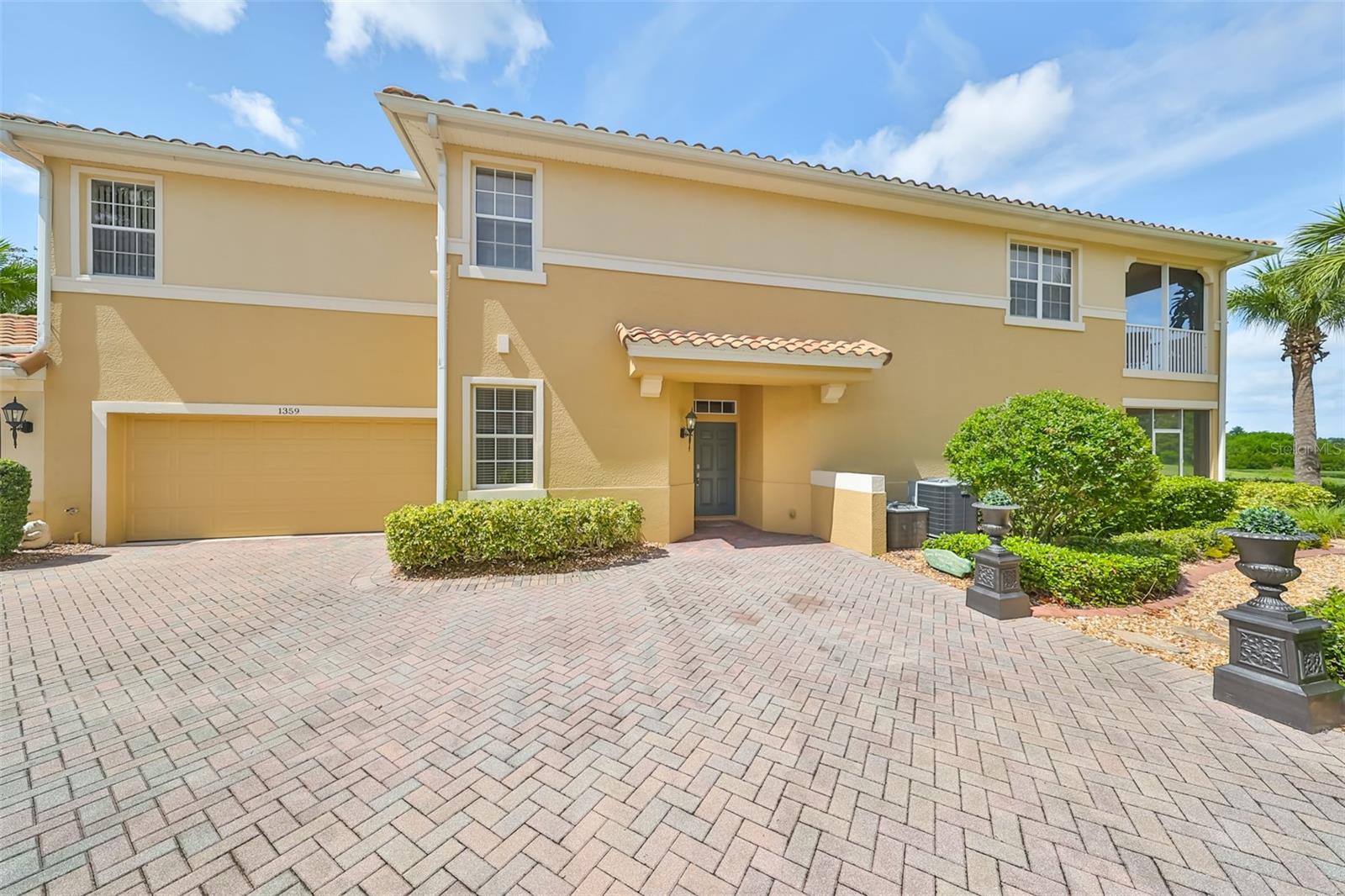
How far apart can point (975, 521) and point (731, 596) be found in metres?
5.53

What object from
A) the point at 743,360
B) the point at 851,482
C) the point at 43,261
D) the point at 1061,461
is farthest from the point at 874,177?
the point at 43,261

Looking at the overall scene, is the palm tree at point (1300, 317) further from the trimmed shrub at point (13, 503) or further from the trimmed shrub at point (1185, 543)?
the trimmed shrub at point (13, 503)

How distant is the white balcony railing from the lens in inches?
478

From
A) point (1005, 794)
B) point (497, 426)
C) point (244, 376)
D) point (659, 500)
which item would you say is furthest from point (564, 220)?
point (1005, 794)

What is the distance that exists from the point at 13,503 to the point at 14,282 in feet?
39.3

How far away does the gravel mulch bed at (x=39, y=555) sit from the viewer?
7.48m

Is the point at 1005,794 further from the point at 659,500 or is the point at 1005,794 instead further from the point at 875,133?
the point at 875,133

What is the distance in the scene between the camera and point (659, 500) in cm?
903

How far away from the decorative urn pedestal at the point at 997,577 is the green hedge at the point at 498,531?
195 inches

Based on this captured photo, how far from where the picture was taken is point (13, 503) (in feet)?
25.1

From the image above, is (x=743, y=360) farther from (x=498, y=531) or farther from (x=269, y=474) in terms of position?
(x=269, y=474)

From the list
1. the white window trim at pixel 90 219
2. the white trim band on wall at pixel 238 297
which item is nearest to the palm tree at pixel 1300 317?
the white trim band on wall at pixel 238 297

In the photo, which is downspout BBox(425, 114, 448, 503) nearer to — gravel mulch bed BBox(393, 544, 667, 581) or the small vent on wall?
gravel mulch bed BBox(393, 544, 667, 581)

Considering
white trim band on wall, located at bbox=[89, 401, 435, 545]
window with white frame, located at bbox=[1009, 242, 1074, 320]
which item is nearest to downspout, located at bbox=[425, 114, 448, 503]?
white trim band on wall, located at bbox=[89, 401, 435, 545]
